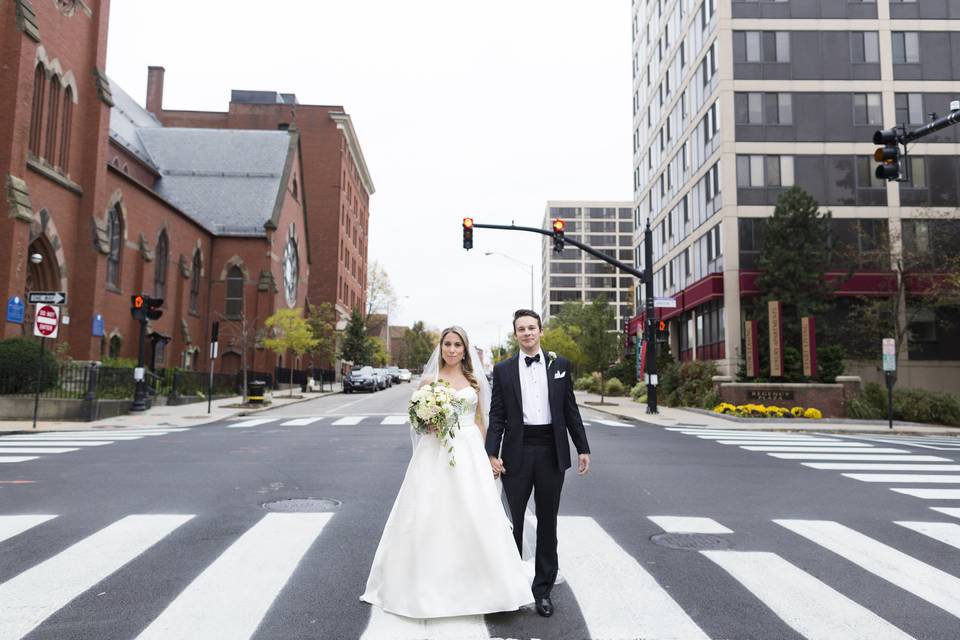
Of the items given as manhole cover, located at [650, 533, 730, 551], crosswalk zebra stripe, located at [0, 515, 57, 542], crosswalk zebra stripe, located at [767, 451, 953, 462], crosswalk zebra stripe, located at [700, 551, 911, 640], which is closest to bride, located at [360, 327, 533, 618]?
crosswalk zebra stripe, located at [700, 551, 911, 640]

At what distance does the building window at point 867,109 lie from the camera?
3309cm

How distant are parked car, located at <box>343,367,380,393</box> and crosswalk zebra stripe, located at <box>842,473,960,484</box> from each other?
1393 inches

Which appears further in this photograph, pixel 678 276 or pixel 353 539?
pixel 678 276

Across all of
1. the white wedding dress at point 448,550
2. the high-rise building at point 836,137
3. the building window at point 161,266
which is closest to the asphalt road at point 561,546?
the white wedding dress at point 448,550

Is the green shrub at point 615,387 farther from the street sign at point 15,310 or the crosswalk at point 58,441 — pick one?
the street sign at point 15,310

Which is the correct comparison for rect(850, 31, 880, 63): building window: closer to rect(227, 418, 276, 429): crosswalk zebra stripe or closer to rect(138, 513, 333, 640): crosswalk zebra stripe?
rect(227, 418, 276, 429): crosswalk zebra stripe

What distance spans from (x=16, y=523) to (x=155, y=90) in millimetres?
65946

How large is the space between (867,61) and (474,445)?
36864 millimetres

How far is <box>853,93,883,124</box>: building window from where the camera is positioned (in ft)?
109

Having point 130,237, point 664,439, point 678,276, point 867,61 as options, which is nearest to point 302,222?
point 130,237

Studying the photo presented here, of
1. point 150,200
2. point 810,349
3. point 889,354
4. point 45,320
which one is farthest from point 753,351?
point 150,200

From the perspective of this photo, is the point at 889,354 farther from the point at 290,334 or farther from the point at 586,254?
the point at 586,254

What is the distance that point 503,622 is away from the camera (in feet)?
13.8

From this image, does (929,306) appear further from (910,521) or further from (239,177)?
(239,177)
